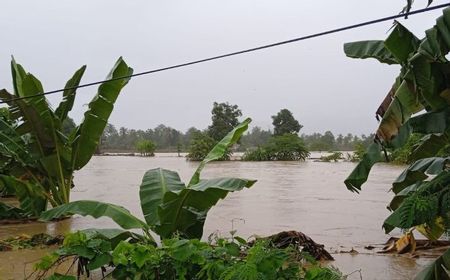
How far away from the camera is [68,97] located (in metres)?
7.92

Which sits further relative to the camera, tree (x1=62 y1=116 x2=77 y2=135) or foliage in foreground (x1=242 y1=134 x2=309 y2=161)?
foliage in foreground (x1=242 y1=134 x2=309 y2=161)

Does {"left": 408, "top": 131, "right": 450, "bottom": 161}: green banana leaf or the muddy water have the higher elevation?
{"left": 408, "top": 131, "right": 450, "bottom": 161}: green banana leaf

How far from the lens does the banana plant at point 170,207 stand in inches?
160

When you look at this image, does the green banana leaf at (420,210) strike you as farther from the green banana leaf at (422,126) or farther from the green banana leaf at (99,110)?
the green banana leaf at (99,110)

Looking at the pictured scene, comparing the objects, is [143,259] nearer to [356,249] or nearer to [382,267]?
[382,267]

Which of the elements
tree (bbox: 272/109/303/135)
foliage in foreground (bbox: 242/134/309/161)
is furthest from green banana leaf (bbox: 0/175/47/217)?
tree (bbox: 272/109/303/135)

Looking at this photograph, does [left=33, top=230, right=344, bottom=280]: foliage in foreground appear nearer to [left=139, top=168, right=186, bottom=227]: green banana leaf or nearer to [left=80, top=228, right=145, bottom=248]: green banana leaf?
[left=80, top=228, right=145, bottom=248]: green banana leaf

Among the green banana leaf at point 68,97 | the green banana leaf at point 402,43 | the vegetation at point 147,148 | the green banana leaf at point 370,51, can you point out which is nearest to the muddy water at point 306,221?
the green banana leaf at point 68,97

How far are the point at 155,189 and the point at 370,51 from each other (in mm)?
2637

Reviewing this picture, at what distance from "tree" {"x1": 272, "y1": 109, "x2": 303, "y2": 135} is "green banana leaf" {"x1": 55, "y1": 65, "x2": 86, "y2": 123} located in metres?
36.6

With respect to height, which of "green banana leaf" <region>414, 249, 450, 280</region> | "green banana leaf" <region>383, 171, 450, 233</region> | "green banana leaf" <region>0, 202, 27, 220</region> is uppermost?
"green banana leaf" <region>383, 171, 450, 233</region>

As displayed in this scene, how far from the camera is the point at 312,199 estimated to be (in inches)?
405

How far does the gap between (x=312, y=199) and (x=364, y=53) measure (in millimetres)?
7129

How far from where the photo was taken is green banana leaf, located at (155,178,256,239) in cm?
399
